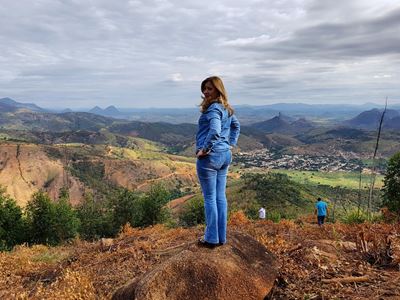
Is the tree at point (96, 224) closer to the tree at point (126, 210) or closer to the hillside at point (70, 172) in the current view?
the tree at point (126, 210)

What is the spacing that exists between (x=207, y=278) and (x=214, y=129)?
8.18 ft

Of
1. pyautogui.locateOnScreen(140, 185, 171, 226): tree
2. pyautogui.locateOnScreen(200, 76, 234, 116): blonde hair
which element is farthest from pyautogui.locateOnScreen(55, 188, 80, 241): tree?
pyautogui.locateOnScreen(200, 76, 234, 116): blonde hair

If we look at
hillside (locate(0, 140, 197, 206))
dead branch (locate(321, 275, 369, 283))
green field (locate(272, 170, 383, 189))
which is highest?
dead branch (locate(321, 275, 369, 283))

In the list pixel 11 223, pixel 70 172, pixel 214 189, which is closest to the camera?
pixel 214 189

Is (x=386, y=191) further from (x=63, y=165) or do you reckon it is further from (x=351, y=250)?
(x=63, y=165)

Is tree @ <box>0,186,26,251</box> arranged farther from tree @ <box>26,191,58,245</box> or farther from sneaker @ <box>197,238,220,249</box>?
sneaker @ <box>197,238,220,249</box>

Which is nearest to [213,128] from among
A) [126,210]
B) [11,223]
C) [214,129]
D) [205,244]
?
[214,129]

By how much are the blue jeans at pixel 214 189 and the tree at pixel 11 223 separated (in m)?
39.1

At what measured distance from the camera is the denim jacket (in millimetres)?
5992

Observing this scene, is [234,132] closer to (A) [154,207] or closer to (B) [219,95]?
(B) [219,95]

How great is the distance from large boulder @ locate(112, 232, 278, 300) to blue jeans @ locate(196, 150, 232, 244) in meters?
0.33

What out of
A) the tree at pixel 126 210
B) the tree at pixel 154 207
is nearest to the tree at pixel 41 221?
the tree at pixel 126 210

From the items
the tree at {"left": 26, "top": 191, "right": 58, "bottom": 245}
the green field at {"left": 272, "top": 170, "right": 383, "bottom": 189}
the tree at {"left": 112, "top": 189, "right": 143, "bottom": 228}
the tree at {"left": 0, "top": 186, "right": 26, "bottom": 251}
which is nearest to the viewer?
the tree at {"left": 0, "top": 186, "right": 26, "bottom": 251}

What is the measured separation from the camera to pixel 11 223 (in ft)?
131
